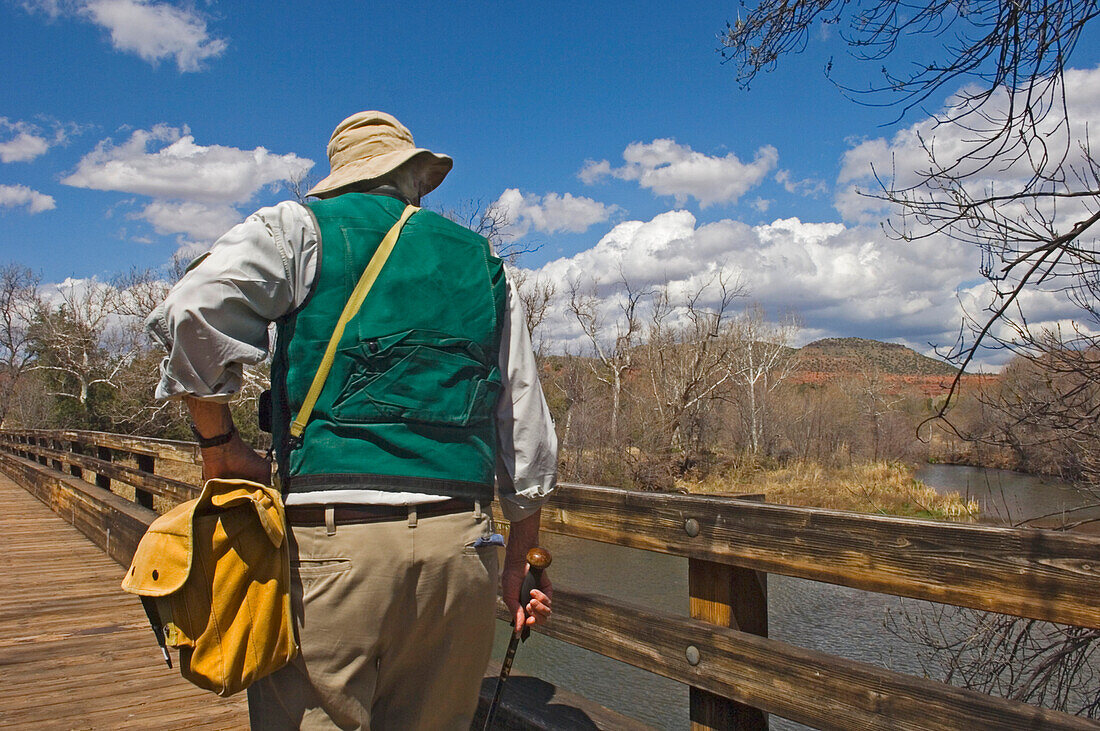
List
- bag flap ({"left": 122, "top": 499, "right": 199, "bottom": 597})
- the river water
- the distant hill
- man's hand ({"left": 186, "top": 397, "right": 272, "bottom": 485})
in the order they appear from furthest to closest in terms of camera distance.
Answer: the distant hill < the river water < man's hand ({"left": 186, "top": 397, "right": 272, "bottom": 485}) < bag flap ({"left": 122, "top": 499, "right": 199, "bottom": 597})

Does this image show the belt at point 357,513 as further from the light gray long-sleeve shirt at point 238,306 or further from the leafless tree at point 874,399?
the leafless tree at point 874,399

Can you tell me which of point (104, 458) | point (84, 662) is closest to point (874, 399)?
point (104, 458)

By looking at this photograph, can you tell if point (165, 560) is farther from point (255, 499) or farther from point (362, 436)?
point (362, 436)

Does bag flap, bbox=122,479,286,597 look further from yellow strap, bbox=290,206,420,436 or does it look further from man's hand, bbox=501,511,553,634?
man's hand, bbox=501,511,553,634

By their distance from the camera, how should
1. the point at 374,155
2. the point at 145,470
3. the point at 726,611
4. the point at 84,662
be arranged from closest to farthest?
the point at 374,155 < the point at 726,611 < the point at 84,662 < the point at 145,470

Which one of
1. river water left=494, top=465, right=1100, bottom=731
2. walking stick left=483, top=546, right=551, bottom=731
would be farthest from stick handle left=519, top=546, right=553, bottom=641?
river water left=494, top=465, right=1100, bottom=731

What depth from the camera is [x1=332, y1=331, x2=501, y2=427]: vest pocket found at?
154 centimetres

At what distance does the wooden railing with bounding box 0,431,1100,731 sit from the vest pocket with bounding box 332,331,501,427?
867mm

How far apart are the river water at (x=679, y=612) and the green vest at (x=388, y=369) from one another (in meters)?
2.81

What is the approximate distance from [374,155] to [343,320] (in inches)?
17.9

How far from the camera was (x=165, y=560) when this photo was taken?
1.49 metres

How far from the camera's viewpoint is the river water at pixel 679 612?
714cm

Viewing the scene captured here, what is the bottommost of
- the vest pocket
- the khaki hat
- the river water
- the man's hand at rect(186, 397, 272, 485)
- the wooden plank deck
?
the river water

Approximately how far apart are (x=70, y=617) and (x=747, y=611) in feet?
12.2
